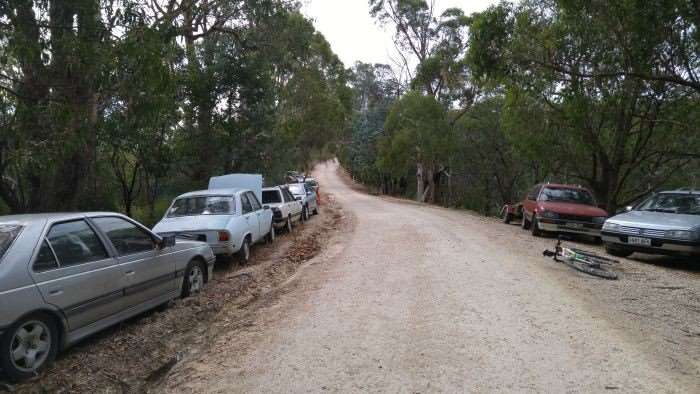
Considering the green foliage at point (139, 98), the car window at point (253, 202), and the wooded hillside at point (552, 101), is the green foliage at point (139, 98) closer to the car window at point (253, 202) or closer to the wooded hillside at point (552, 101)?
the car window at point (253, 202)

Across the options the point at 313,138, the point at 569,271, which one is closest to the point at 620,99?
the point at 569,271

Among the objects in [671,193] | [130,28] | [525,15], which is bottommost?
[671,193]

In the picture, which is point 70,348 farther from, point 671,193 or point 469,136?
point 469,136

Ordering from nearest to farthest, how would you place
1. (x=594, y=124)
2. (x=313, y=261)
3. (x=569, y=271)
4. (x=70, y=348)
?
1. (x=70, y=348)
2. (x=569, y=271)
3. (x=313, y=261)
4. (x=594, y=124)

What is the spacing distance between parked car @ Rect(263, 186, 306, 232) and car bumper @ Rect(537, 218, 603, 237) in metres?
7.27

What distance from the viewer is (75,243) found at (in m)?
5.20

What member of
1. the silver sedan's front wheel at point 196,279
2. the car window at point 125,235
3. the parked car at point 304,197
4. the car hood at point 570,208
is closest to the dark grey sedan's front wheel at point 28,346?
the car window at point 125,235

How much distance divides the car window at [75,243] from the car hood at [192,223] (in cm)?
368

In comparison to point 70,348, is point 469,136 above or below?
above

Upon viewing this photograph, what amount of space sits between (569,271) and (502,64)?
5195 mm

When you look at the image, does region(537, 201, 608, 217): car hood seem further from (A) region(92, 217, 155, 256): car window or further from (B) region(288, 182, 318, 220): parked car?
(A) region(92, 217, 155, 256): car window

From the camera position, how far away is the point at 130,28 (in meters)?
7.83

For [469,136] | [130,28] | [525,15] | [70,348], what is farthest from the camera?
[469,136]

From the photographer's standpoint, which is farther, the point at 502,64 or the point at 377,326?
the point at 502,64
